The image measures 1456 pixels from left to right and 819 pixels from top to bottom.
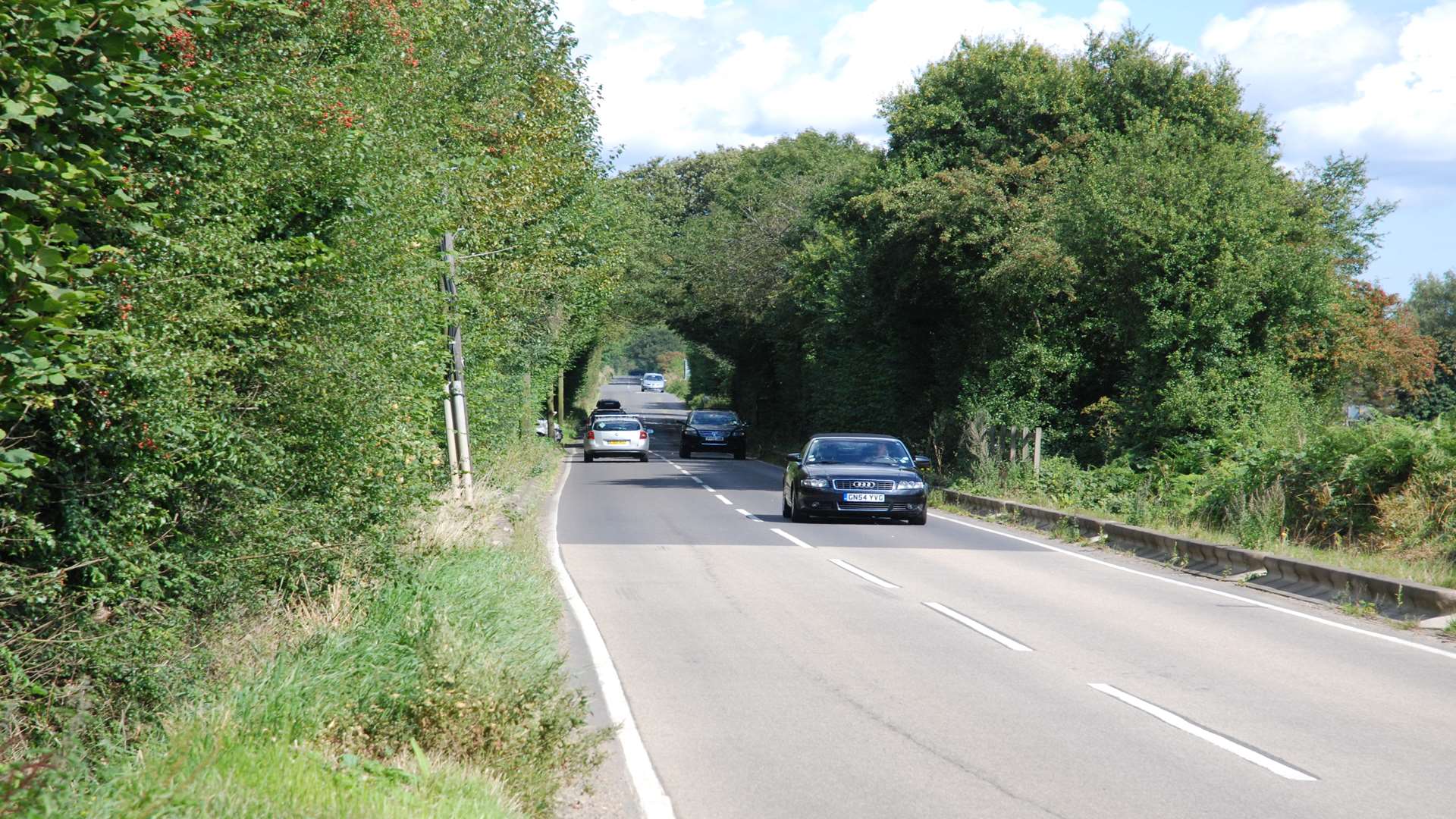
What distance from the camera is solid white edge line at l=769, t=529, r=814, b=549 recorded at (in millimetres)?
18297

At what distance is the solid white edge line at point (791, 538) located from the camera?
720 inches

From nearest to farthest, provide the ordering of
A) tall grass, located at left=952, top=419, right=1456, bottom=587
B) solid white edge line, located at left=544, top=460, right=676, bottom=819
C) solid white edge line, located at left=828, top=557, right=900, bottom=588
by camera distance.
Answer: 1. solid white edge line, located at left=544, top=460, right=676, bottom=819
2. solid white edge line, located at left=828, top=557, right=900, bottom=588
3. tall grass, located at left=952, top=419, right=1456, bottom=587

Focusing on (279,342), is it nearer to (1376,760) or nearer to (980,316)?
(1376,760)

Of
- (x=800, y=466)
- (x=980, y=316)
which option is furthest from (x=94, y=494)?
(x=980, y=316)

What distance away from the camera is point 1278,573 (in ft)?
49.5

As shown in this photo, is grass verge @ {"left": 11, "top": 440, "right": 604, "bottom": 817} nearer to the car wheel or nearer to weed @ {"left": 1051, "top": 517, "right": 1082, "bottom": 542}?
the car wheel

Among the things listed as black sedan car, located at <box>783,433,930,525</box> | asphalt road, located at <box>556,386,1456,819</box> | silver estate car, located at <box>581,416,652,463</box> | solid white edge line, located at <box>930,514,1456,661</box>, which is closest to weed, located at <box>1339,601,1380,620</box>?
asphalt road, located at <box>556,386,1456,819</box>

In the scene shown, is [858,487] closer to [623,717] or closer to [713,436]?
[623,717]

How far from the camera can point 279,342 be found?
25.8ft

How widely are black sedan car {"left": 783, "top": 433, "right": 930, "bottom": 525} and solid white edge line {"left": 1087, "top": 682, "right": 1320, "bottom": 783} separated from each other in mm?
12562

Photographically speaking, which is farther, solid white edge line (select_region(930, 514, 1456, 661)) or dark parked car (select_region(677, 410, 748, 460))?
dark parked car (select_region(677, 410, 748, 460))

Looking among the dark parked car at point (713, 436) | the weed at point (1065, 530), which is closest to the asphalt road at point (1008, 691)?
the weed at point (1065, 530)

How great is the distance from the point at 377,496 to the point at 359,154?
2414 millimetres

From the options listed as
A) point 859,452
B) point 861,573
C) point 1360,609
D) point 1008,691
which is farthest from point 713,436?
point 1008,691
